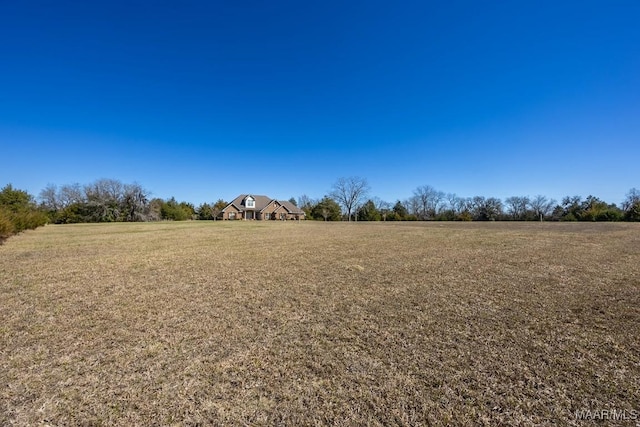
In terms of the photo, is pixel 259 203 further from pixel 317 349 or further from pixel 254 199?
pixel 317 349

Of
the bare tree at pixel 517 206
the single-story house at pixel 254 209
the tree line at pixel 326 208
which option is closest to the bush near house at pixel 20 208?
the tree line at pixel 326 208

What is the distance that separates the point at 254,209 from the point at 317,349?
50501mm

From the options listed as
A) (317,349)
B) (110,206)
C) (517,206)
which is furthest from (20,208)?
(517,206)

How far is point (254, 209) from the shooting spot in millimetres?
51781

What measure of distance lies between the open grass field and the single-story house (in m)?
46.1

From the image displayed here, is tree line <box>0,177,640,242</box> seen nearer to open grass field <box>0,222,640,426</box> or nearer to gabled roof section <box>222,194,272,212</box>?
gabled roof section <box>222,194,272,212</box>

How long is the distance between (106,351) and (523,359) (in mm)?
4282

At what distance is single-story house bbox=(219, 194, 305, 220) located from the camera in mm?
51625

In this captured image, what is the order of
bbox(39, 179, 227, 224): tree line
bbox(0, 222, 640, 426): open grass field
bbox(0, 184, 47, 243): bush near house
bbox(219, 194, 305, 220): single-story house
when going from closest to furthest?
1. bbox(0, 222, 640, 426): open grass field
2. bbox(0, 184, 47, 243): bush near house
3. bbox(39, 179, 227, 224): tree line
4. bbox(219, 194, 305, 220): single-story house

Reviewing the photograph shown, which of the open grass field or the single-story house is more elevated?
the single-story house

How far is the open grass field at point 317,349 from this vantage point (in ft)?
6.65

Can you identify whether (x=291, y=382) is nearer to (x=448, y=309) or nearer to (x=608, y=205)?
(x=448, y=309)

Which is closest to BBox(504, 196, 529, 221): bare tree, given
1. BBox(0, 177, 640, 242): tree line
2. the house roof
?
BBox(0, 177, 640, 242): tree line

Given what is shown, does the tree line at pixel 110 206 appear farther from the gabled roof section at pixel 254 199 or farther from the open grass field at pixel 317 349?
the open grass field at pixel 317 349
